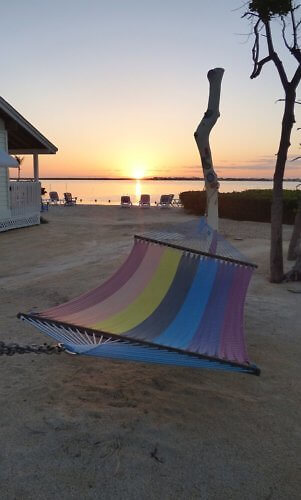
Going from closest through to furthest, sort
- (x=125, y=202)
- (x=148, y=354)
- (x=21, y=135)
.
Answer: (x=148, y=354), (x=21, y=135), (x=125, y=202)

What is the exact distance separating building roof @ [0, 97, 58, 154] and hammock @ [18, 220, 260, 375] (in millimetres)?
11456

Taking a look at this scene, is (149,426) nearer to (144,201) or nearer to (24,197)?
(24,197)

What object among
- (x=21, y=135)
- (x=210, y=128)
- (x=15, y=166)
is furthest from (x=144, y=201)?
(x=210, y=128)

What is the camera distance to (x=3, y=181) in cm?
1661

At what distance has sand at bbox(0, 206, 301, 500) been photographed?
3057mm

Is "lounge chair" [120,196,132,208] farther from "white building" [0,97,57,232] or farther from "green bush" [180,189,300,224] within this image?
"white building" [0,97,57,232]

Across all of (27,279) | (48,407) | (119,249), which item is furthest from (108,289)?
(119,249)

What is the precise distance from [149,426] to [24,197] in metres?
15.5

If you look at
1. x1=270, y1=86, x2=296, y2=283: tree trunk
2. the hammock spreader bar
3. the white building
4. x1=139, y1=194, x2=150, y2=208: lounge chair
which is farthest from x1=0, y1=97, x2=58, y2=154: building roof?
the hammock spreader bar

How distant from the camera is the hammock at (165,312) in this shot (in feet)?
10.8

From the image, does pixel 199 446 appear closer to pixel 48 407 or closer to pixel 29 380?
pixel 48 407

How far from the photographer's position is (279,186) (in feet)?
28.4

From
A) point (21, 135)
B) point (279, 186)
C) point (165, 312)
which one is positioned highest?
point (21, 135)

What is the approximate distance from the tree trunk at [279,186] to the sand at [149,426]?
2410mm
